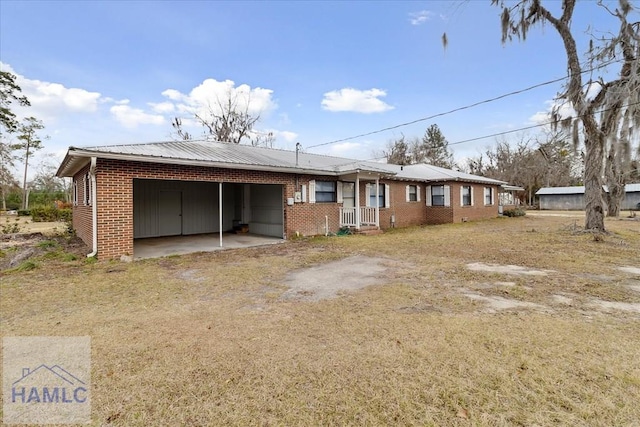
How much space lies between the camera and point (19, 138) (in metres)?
30.2

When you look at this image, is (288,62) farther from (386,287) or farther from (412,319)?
(412,319)

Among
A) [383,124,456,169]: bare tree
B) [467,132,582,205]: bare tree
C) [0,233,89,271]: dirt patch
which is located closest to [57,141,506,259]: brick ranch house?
[0,233,89,271]: dirt patch

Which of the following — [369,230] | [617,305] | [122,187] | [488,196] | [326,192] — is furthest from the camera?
[488,196]

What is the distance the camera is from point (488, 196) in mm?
22703

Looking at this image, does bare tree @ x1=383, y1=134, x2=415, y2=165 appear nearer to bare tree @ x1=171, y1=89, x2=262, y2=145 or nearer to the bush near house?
bare tree @ x1=171, y1=89, x2=262, y2=145

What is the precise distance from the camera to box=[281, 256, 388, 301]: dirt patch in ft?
16.9

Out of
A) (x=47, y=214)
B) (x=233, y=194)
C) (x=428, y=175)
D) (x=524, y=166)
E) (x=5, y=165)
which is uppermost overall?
(x=524, y=166)

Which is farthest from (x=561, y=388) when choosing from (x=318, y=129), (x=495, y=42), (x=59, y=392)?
(x=318, y=129)

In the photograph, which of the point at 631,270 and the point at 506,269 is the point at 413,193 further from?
the point at 631,270

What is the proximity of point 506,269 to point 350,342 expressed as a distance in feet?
16.7

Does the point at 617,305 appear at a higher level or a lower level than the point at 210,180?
lower

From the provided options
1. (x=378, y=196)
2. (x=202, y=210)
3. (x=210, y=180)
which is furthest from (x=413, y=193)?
(x=210, y=180)

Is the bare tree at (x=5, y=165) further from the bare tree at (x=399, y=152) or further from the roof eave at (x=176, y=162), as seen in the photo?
the bare tree at (x=399, y=152)

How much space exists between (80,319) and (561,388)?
16.8ft
